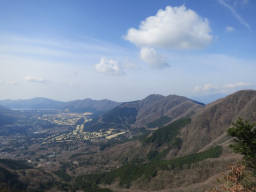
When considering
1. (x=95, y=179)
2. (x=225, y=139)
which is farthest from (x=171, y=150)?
(x=95, y=179)

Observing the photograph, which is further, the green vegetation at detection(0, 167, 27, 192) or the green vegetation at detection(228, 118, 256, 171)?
the green vegetation at detection(0, 167, 27, 192)

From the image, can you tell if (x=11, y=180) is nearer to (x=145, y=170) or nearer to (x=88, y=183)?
(x=88, y=183)

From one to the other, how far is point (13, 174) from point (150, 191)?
97.8m

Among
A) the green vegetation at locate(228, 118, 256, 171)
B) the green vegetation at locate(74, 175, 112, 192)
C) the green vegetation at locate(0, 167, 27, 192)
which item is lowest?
the green vegetation at locate(74, 175, 112, 192)

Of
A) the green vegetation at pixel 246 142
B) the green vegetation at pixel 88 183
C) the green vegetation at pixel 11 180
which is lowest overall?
the green vegetation at pixel 88 183

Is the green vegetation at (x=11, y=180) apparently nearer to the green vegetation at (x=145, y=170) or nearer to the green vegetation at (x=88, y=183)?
the green vegetation at (x=88, y=183)

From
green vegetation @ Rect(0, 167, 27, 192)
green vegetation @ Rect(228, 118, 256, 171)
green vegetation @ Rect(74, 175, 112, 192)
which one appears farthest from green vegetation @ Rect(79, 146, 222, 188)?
green vegetation @ Rect(228, 118, 256, 171)

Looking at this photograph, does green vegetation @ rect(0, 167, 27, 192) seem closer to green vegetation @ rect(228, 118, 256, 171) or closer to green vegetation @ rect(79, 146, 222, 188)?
green vegetation @ rect(79, 146, 222, 188)

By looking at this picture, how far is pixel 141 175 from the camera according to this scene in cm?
13250

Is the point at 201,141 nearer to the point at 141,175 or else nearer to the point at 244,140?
the point at 141,175

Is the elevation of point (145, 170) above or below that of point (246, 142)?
below

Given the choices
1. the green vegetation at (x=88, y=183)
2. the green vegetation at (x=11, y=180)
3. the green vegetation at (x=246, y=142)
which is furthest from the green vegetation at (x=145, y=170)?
the green vegetation at (x=246, y=142)

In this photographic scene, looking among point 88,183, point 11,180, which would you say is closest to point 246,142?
point 88,183

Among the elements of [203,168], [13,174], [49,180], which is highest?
[203,168]
